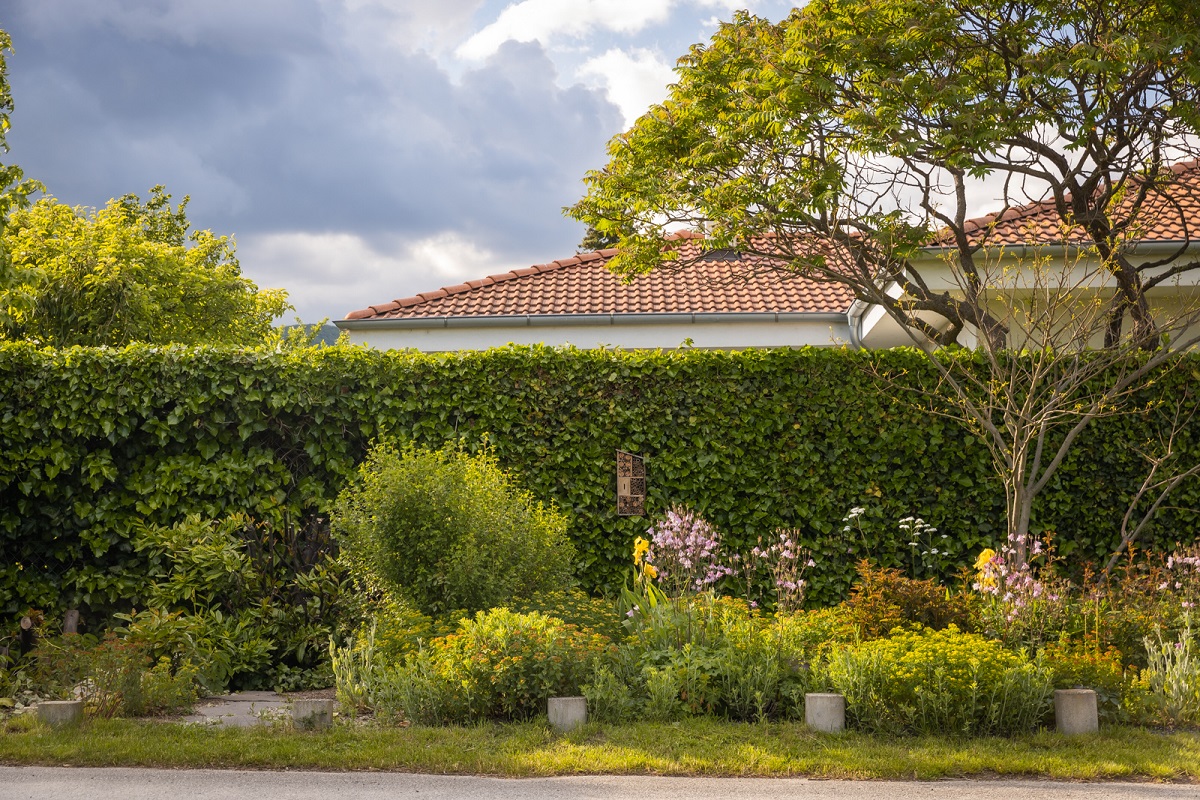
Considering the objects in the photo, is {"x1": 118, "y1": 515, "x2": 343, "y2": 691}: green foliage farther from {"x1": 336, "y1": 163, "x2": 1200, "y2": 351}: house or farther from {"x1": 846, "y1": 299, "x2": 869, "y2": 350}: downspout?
{"x1": 846, "y1": 299, "x2": 869, "y2": 350}: downspout

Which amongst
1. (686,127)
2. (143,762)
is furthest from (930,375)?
(143,762)

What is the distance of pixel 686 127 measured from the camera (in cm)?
1059

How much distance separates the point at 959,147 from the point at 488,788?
7303 mm

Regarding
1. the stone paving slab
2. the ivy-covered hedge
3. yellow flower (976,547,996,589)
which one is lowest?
the stone paving slab

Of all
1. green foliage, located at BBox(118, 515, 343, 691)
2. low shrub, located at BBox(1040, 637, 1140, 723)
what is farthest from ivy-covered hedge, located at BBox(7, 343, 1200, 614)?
low shrub, located at BBox(1040, 637, 1140, 723)

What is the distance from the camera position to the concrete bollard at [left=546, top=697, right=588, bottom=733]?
5828 mm

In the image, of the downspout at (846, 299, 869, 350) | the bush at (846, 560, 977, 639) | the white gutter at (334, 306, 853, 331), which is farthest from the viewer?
the white gutter at (334, 306, 853, 331)

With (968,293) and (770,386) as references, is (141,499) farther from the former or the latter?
(968,293)

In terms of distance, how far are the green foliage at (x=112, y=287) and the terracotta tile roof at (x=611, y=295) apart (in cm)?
520

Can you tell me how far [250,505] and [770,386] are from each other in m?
5.28

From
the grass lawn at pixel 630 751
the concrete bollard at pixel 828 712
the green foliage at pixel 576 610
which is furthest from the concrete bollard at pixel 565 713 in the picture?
the concrete bollard at pixel 828 712

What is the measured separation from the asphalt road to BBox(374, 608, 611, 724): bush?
0.98 meters

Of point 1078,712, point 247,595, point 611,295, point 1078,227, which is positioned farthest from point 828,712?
point 611,295

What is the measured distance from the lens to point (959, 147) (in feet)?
30.2
